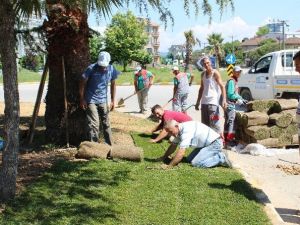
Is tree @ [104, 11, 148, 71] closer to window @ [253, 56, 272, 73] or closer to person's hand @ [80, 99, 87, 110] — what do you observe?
window @ [253, 56, 272, 73]

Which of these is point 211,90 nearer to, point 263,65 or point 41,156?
point 41,156

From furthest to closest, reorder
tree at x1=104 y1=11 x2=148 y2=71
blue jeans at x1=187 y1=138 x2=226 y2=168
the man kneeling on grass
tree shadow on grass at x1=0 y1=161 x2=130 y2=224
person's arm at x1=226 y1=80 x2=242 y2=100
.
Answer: tree at x1=104 y1=11 x2=148 y2=71
person's arm at x1=226 y1=80 x2=242 y2=100
blue jeans at x1=187 y1=138 x2=226 y2=168
the man kneeling on grass
tree shadow on grass at x1=0 y1=161 x2=130 y2=224

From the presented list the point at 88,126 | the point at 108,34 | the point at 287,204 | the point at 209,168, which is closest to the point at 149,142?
the point at 88,126

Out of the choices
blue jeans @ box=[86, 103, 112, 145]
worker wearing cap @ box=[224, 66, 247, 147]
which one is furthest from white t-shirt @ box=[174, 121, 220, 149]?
worker wearing cap @ box=[224, 66, 247, 147]

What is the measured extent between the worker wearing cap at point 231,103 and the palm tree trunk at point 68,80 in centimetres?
276

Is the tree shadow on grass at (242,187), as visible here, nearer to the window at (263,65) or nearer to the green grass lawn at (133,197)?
the green grass lawn at (133,197)

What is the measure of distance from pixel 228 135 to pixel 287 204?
403cm

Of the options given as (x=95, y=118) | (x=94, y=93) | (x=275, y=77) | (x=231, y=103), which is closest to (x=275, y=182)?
(x=231, y=103)

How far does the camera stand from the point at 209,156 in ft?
24.1

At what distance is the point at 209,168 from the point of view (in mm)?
7285

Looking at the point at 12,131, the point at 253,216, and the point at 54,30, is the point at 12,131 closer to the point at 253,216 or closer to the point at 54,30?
the point at 253,216

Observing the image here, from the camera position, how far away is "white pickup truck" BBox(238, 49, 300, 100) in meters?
15.8

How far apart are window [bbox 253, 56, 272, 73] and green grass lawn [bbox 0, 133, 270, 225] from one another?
33.5 ft

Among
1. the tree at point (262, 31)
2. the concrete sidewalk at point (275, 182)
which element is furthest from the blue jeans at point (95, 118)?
the tree at point (262, 31)
